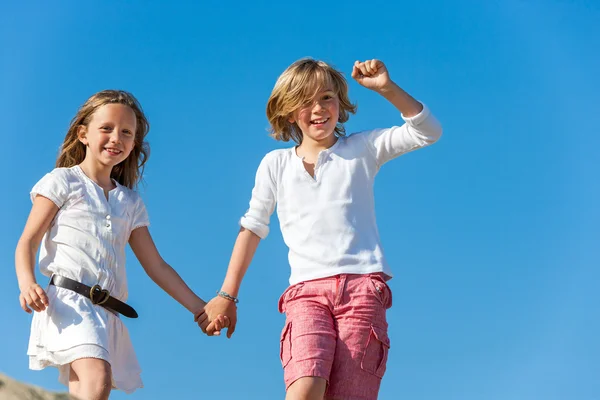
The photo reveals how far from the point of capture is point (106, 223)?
565 centimetres

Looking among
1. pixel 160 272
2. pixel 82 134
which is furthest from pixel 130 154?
pixel 160 272

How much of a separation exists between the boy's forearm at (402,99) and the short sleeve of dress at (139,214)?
177 centimetres

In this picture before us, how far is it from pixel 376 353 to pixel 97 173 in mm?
2138

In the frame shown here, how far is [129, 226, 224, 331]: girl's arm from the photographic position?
602cm

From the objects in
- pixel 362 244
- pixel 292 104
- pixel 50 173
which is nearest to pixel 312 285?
pixel 362 244

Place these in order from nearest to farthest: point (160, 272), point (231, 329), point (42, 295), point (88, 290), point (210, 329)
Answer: point (42, 295) → point (88, 290) → point (210, 329) → point (231, 329) → point (160, 272)

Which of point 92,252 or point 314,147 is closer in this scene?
point 92,252

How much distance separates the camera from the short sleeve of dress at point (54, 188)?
5.60 metres

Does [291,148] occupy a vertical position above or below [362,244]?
above

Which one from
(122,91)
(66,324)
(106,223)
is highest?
(122,91)

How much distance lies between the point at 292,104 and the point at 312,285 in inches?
47.4

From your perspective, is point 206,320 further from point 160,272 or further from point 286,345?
point 286,345

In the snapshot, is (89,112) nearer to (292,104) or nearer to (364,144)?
(292,104)

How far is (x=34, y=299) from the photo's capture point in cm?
514
